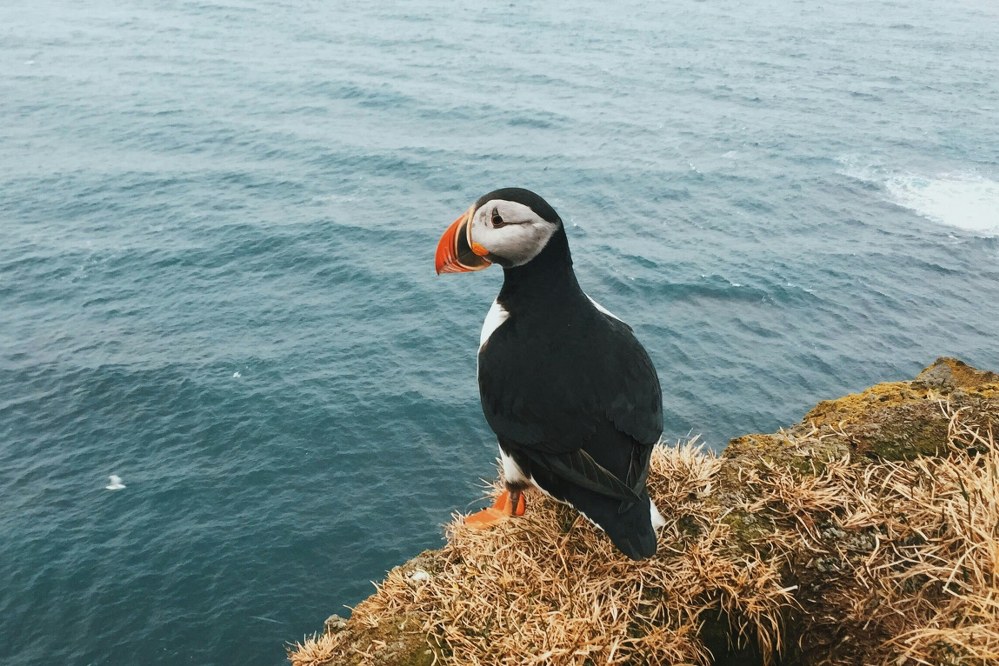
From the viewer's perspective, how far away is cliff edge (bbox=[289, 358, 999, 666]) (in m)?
4.02

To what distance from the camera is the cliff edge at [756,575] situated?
4.02m

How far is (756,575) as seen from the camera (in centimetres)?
438

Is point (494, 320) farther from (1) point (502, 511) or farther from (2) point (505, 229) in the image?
(1) point (502, 511)

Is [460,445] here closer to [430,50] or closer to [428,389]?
[428,389]

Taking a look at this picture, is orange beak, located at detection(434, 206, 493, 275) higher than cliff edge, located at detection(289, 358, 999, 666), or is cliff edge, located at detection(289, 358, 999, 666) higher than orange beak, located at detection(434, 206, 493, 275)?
orange beak, located at detection(434, 206, 493, 275)

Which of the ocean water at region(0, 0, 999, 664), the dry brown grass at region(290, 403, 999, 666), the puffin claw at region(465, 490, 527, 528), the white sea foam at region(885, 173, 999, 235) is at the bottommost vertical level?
the ocean water at region(0, 0, 999, 664)

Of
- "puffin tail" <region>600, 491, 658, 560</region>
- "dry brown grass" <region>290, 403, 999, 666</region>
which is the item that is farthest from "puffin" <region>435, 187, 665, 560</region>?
"dry brown grass" <region>290, 403, 999, 666</region>

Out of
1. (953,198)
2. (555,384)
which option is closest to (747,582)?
(555,384)

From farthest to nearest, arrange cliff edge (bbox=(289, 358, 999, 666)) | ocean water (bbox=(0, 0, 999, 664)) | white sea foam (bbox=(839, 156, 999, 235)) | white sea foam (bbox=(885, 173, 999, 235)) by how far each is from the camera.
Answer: white sea foam (bbox=(839, 156, 999, 235))
white sea foam (bbox=(885, 173, 999, 235))
ocean water (bbox=(0, 0, 999, 664))
cliff edge (bbox=(289, 358, 999, 666))

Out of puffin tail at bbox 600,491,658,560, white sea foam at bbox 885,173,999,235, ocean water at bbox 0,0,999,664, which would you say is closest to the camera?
puffin tail at bbox 600,491,658,560

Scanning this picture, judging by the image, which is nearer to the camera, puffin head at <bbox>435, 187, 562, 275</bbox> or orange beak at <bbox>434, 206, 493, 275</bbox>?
puffin head at <bbox>435, 187, 562, 275</bbox>

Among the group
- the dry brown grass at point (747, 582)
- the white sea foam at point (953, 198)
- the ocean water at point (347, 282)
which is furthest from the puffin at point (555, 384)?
the white sea foam at point (953, 198)

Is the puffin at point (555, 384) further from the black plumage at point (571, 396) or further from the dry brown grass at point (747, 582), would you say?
the dry brown grass at point (747, 582)

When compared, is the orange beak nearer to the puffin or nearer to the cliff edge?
the puffin
